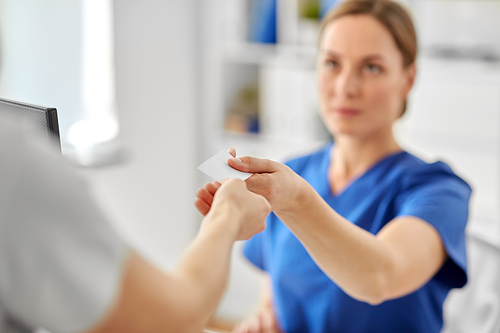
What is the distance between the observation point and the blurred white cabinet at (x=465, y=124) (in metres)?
2.02

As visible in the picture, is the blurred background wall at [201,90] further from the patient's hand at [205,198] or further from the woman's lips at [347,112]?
the patient's hand at [205,198]

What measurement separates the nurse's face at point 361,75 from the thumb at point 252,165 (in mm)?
454

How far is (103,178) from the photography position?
7.40 feet

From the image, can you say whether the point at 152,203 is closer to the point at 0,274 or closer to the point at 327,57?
the point at 327,57

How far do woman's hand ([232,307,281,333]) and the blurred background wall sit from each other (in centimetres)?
52

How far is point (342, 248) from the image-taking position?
2.70 ft

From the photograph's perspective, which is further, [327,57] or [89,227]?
[327,57]

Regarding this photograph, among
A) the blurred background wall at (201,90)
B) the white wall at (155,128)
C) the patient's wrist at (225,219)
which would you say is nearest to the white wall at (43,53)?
the blurred background wall at (201,90)

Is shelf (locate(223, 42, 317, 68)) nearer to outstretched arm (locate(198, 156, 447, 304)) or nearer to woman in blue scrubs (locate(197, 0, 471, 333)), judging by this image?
woman in blue scrubs (locate(197, 0, 471, 333))

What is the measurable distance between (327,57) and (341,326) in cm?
63

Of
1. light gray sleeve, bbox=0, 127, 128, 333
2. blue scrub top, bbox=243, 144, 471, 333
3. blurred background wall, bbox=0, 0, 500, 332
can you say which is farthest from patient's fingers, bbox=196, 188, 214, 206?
blurred background wall, bbox=0, 0, 500, 332

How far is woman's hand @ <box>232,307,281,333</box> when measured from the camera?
1.24 meters

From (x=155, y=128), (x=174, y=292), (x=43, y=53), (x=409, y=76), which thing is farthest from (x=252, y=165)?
(x=155, y=128)

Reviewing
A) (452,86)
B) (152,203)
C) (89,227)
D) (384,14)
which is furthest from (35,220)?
(152,203)
